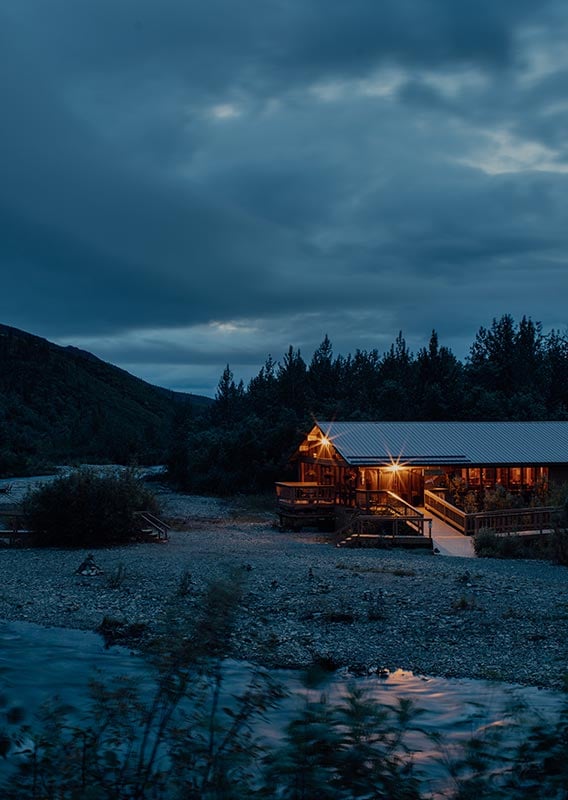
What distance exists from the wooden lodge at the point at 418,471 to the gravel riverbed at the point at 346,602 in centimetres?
582

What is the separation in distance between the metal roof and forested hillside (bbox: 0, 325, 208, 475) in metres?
34.7

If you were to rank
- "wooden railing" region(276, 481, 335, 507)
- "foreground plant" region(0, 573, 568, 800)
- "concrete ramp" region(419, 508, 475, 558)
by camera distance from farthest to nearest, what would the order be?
"wooden railing" region(276, 481, 335, 507)
"concrete ramp" region(419, 508, 475, 558)
"foreground plant" region(0, 573, 568, 800)

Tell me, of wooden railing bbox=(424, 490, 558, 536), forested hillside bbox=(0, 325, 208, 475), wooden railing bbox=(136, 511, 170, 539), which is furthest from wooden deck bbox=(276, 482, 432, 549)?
forested hillside bbox=(0, 325, 208, 475)

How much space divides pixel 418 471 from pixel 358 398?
119 ft

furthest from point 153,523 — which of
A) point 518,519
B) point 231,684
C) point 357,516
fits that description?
point 231,684

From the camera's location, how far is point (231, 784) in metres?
3.44

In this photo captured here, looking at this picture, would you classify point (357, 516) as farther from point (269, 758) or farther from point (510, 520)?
point (269, 758)

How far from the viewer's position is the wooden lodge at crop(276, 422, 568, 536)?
29156mm

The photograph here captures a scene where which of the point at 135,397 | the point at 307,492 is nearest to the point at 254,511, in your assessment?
the point at 307,492

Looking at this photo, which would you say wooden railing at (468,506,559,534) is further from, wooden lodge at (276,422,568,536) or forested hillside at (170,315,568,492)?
forested hillside at (170,315,568,492)

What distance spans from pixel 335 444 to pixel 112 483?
1010 centimetres

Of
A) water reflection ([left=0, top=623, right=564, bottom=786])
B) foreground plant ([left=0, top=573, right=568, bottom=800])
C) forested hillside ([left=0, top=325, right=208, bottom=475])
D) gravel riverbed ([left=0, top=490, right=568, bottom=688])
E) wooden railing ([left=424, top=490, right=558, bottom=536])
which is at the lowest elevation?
water reflection ([left=0, top=623, right=564, bottom=786])

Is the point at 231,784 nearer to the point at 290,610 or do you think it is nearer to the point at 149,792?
the point at 149,792

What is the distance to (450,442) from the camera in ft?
107
